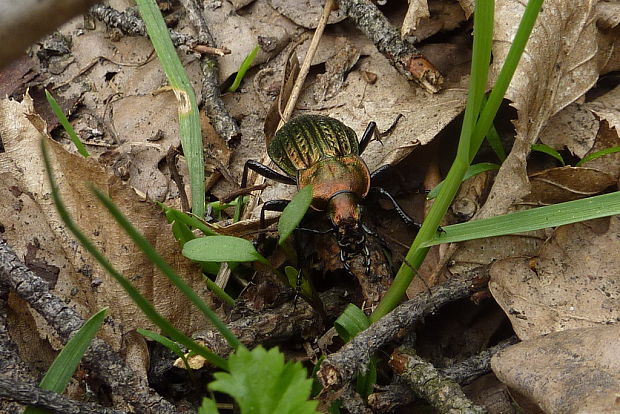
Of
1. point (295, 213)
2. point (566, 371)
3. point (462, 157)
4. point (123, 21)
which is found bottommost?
point (566, 371)

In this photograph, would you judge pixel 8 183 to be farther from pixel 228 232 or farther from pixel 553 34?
pixel 553 34

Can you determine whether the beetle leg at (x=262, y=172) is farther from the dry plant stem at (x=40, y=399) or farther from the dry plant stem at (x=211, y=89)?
the dry plant stem at (x=40, y=399)

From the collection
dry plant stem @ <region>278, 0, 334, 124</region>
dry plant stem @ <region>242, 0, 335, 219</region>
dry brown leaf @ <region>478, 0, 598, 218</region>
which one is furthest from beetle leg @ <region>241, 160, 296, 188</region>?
dry brown leaf @ <region>478, 0, 598, 218</region>

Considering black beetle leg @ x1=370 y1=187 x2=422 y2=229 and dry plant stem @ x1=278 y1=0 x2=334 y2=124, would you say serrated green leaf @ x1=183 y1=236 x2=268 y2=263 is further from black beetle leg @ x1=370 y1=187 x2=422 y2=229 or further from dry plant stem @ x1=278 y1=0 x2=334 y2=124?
dry plant stem @ x1=278 y1=0 x2=334 y2=124

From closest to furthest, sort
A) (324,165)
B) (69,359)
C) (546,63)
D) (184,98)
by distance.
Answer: (69,359) → (546,63) → (324,165) → (184,98)

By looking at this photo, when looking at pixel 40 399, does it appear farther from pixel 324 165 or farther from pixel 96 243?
pixel 324 165

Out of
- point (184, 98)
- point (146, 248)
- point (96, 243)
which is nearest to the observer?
point (146, 248)

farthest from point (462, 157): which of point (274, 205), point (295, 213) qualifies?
point (274, 205)
